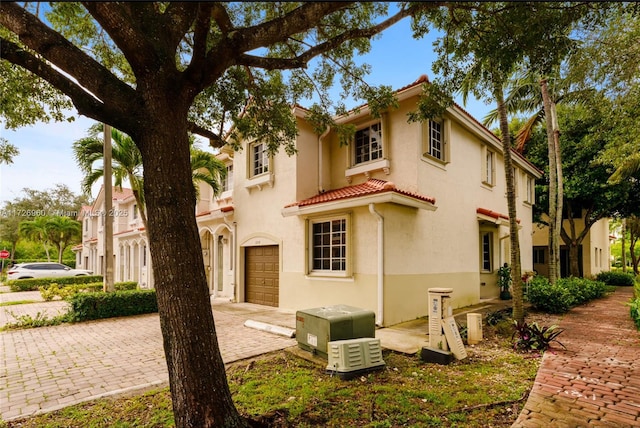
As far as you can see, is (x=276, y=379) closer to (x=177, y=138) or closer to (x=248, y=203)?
(x=177, y=138)

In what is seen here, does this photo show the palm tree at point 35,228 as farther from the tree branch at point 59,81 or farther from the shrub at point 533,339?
the shrub at point 533,339

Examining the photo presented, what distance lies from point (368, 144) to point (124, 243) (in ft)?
71.1

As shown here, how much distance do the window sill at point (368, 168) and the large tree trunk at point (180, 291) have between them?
298 inches

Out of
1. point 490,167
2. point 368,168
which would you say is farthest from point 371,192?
point 490,167

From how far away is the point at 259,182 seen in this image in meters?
12.4

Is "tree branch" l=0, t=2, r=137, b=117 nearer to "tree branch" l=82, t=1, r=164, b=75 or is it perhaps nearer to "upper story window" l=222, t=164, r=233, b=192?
"tree branch" l=82, t=1, r=164, b=75

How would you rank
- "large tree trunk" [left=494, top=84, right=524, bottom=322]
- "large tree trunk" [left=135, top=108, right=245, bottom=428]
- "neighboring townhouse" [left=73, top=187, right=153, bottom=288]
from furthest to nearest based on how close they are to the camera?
1. "neighboring townhouse" [left=73, top=187, right=153, bottom=288]
2. "large tree trunk" [left=494, top=84, right=524, bottom=322]
3. "large tree trunk" [left=135, top=108, right=245, bottom=428]

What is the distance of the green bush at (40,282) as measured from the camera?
71.4ft

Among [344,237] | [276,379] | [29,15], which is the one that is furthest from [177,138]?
[344,237]

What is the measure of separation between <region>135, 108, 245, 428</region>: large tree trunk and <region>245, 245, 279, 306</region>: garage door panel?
876cm

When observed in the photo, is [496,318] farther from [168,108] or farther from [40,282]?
[40,282]

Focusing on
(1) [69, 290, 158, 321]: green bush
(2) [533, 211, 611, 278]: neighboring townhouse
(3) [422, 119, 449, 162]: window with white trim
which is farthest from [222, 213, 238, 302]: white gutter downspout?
(2) [533, 211, 611, 278]: neighboring townhouse

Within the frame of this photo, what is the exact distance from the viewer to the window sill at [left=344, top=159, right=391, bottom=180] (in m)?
10.3

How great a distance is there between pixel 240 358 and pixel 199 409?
3.29 metres
